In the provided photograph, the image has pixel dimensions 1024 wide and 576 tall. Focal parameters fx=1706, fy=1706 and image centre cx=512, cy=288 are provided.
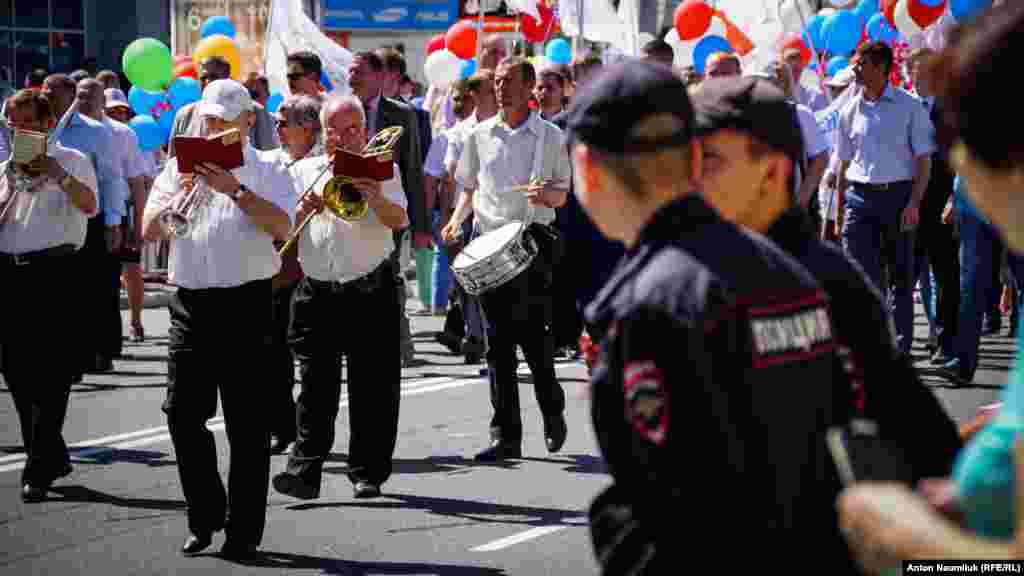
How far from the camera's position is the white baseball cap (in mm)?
7031

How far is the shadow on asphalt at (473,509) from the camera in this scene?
748 cm

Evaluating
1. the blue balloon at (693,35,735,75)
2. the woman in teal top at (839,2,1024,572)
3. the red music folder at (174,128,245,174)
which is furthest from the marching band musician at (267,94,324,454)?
the blue balloon at (693,35,735,75)

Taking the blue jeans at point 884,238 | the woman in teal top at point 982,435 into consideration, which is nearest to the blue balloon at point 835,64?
the blue jeans at point 884,238

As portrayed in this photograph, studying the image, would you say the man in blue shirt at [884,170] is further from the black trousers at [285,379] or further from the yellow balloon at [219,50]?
the yellow balloon at [219,50]

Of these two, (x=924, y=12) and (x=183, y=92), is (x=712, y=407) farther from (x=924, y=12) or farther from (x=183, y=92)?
(x=183, y=92)

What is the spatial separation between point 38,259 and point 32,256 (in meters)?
0.03

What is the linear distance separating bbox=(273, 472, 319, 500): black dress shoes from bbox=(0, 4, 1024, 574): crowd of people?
14 mm

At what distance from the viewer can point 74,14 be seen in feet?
95.6

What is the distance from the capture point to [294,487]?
778 centimetres

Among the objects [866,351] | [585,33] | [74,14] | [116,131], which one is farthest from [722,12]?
[74,14]

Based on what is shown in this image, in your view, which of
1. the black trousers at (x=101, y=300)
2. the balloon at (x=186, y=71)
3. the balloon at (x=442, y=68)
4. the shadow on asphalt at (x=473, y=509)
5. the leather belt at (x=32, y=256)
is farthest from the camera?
the balloon at (x=186, y=71)

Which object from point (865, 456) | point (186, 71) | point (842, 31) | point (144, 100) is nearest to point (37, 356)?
point (865, 456)

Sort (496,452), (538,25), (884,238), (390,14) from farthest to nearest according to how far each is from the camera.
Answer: (390,14)
(538,25)
(884,238)
(496,452)

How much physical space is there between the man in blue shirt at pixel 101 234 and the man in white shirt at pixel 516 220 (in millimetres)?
3690
